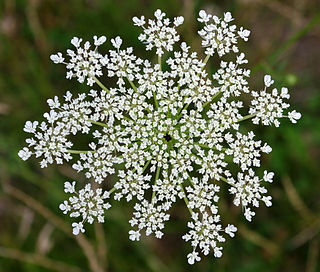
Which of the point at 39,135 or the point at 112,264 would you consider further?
the point at 112,264

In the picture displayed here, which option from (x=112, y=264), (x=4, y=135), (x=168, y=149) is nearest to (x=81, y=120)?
(x=168, y=149)

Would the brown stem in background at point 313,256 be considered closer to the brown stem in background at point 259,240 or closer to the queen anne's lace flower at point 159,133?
the brown stem in background at point 259,240

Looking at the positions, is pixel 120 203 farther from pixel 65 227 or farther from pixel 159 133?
pixel 159 133

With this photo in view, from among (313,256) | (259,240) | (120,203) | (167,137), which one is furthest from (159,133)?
(313,256)

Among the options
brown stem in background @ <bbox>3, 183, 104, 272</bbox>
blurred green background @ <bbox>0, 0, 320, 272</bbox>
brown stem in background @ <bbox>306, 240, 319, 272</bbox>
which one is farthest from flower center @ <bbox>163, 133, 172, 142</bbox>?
brown stem in background @ <bbox>306, 240, 319, 272</bbox>

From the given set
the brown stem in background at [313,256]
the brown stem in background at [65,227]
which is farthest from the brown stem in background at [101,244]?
the brown stem in background at [313,256]

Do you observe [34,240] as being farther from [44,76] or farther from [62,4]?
[62,4]

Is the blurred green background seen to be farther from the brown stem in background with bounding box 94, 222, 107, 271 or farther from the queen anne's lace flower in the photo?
the queen anne's lace flower

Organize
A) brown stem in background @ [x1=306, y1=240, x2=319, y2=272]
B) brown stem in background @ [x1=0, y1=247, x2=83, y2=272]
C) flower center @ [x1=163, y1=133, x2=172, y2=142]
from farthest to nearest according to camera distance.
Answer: brown stem in background @ [x1=306, y1=240, x2=319, y2=272]
brown stem in background @ [x1=0, y1=247, x2=83, y2=272]
flower center @ [x1=163, y1=133, x2=172, y2=142]
